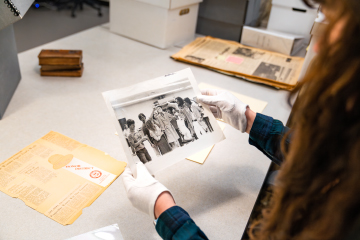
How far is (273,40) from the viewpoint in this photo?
4.81ft

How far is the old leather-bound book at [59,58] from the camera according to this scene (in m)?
1.07

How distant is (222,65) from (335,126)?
991 millimetres

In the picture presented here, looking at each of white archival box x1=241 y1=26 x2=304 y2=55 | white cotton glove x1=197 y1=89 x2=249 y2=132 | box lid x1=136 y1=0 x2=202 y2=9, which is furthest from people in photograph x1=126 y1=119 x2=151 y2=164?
white archival box x1=241 y1=26 x2=304 y2=55

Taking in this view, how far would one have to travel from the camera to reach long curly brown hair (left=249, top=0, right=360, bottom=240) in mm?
327

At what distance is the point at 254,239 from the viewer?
475 millimetres

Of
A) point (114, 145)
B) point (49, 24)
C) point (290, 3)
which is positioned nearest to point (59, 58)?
point (114, 145)

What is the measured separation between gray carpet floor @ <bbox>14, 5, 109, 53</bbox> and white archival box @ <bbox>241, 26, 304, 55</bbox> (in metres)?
1.58

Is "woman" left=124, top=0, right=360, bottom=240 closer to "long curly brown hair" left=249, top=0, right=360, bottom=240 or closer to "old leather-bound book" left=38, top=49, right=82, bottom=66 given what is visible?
"long curly brown hair" left=249, top=0, right=360, bottom=240

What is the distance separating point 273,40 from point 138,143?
109 cm

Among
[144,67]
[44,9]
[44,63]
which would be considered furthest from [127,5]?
[44,9]

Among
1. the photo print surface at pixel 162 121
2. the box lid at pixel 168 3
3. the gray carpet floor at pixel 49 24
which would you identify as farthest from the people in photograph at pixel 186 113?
the gray carpet floor at pixel 49 24

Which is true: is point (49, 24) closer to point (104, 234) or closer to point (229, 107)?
point (229, 107)

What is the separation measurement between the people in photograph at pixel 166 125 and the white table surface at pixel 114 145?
92 millimetres

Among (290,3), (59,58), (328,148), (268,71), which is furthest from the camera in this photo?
(290,3)
